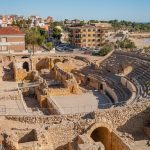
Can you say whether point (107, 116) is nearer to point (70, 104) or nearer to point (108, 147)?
point (108, 147)

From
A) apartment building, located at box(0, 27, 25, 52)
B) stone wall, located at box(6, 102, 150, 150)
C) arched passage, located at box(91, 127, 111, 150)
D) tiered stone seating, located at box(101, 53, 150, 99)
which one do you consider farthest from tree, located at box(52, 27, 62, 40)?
arched passage, located at box(91, 127, 111, 150)

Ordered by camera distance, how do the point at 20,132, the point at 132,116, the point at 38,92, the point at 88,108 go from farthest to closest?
1. the point at 38,92
2. the point at 88,108
3. the point at 132,116
4. the point at 20,132

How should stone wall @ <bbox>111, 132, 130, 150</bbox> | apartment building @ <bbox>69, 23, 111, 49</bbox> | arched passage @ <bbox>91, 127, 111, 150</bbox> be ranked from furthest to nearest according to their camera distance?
1. apartment building @ <bbox>69, 23, 111, 49</bbox>
2. arched passage @ <bbox>91, 127, 111, 150</bbox>
3. stone wall @ <bbox>111, 132, 130, 150</bbox>

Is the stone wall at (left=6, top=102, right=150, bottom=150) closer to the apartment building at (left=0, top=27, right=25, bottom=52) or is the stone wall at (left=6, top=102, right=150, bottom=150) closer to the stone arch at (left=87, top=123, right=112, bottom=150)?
the stone arch at (left=87, top=123, right=112, bottom=150)

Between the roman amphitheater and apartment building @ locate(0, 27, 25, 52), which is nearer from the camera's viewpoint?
the roman amphitheater

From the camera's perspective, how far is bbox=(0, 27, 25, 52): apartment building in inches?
2282

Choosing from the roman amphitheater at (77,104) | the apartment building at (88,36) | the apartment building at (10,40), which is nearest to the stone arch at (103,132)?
the roman amphitheater at (77,104)

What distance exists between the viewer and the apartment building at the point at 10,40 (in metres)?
58.0

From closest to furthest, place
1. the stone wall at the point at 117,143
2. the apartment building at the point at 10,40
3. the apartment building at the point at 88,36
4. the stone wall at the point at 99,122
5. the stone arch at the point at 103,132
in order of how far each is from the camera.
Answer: the stone wall at the point at 117,143, the stone wall at the point at 99,122, the stone arch at the point at 103,132, the apartment building at the point at 10,40, the apartment building at the point at 88,36

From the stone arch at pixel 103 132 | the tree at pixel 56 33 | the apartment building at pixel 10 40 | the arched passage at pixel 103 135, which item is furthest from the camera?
the tree at pixel 56 33

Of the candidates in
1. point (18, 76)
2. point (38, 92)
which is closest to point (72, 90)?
point (38, 92)

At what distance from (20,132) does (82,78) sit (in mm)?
24003

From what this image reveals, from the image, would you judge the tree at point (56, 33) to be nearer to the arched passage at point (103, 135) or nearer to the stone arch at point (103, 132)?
the arched passage at point (103, 135)

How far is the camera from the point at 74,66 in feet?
155
